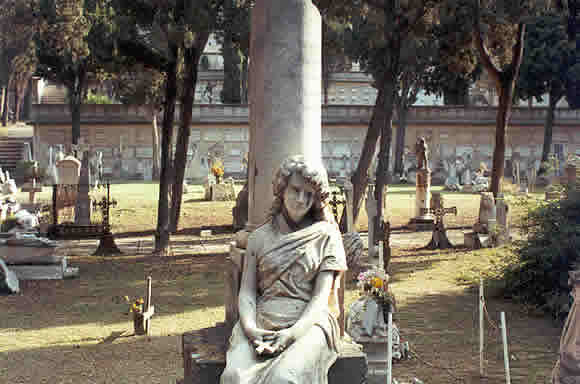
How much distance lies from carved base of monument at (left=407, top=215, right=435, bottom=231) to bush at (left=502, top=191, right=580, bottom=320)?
798 centimetres

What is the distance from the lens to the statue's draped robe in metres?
4.57

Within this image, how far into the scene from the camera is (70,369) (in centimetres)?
713

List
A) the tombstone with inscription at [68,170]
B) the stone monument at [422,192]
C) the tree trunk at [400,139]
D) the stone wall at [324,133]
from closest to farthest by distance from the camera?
the stone monument at [422,192], the tombstone with inscription at [68,170], the tree trunk at [400,139], the stone wall at [324,133]

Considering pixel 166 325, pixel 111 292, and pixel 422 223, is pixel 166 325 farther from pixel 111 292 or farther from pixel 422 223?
pixel 422 223

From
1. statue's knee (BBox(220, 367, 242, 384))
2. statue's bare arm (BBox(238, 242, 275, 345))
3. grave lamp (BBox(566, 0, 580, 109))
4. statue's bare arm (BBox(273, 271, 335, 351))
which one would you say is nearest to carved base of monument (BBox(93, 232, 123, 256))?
statue's bare arm (BBox(238, 242, 275, 345))

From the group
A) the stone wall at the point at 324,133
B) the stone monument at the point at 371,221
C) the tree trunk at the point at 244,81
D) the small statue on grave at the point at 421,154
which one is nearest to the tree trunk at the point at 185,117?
the stone monument at the point at 371,221

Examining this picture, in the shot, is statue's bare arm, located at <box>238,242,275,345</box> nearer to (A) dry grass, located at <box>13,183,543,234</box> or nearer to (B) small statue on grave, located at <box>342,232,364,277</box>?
(B) small statue on grave, located at <box>342,232,364,277</box>

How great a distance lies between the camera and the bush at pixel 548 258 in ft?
31.3

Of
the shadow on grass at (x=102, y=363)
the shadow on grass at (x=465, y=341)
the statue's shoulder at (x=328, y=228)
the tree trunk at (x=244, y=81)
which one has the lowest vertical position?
the shadow on grass at (x=102, y=363)

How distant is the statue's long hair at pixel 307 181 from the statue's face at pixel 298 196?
1.1 inches

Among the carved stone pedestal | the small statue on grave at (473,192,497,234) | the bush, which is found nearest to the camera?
the bush

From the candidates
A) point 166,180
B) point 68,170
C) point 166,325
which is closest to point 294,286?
point 166,325

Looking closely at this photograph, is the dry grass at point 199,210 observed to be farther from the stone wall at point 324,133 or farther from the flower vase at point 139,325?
the flower vase at point 139,325

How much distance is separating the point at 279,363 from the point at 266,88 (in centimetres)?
223
